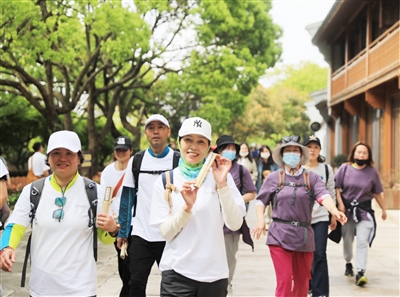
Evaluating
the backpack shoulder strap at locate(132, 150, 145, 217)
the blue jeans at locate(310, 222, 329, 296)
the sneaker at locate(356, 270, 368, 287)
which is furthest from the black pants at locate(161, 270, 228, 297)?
the sneaker at locate(356, 270, 368, 287)

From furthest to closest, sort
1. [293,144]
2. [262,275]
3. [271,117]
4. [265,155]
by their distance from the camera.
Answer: [271,117]
[265,155]
[262,275]
[293,144]

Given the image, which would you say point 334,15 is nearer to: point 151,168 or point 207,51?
point 207,51

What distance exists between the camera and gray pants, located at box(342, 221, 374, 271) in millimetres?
8453

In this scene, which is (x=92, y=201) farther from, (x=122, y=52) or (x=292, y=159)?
(x=122, y=52)

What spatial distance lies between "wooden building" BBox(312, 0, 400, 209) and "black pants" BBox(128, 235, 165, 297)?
1184 centimetres

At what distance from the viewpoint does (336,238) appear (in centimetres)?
834

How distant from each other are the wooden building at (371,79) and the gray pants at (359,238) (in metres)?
7.95

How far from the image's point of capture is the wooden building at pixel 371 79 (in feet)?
59.2

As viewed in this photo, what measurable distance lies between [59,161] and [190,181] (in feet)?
A: 2.75

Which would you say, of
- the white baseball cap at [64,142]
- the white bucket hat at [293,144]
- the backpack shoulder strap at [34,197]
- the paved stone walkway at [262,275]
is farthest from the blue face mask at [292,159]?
the backpack shoulder strap at [34,197]

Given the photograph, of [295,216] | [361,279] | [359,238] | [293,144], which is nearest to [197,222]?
[295,216]

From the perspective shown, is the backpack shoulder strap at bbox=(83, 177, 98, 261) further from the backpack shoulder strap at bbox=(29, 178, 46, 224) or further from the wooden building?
the wooden building

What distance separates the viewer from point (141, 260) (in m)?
5.75

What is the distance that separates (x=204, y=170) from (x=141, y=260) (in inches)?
79.8
